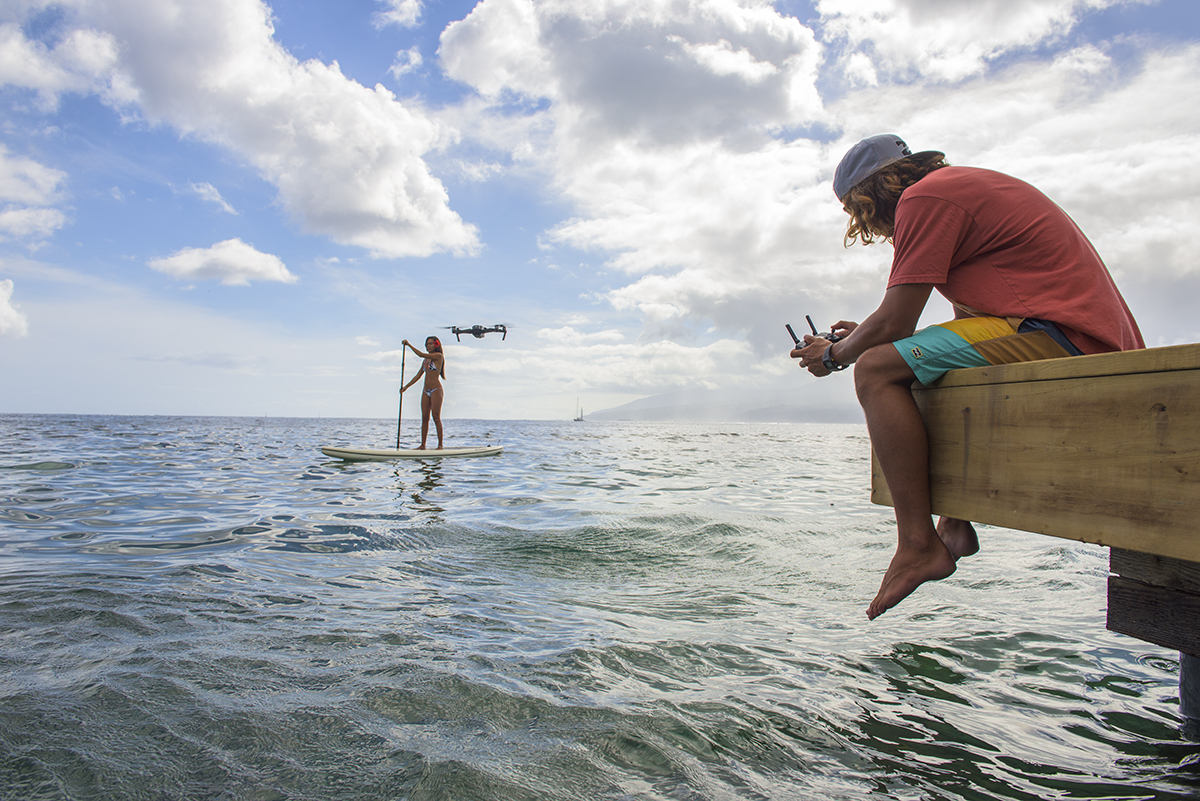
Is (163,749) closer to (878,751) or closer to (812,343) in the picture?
(878,751)

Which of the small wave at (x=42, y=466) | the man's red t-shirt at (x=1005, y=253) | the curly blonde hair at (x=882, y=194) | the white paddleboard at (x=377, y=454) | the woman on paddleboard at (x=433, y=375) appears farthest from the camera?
the woman on paddleboard at (x=433, y=375)

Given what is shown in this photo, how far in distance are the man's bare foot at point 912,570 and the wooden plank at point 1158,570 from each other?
1.47 feet

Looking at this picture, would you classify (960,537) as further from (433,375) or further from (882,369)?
(433,375)

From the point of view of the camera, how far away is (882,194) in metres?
2.42

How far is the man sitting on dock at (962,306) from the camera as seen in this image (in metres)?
1.92

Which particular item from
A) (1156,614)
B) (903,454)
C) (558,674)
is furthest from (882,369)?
(558,674)

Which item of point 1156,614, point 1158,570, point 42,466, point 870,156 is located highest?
point 870,156

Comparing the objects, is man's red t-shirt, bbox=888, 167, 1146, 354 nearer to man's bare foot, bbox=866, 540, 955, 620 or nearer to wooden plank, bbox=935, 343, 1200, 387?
wooden plank, bbox=935, 343, 1200, 387

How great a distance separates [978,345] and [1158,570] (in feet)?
2.53

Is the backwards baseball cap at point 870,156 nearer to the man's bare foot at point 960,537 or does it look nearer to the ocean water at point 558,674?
the man's bare foot at point 960,537

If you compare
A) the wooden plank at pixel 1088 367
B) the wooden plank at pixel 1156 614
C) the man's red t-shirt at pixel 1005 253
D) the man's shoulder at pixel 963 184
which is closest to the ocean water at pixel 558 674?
the wooden plank at pixel 1156 614

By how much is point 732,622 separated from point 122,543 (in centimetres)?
496

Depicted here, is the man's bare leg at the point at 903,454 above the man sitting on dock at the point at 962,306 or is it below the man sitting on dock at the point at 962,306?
below

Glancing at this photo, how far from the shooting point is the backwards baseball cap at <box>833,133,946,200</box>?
2.38 m
